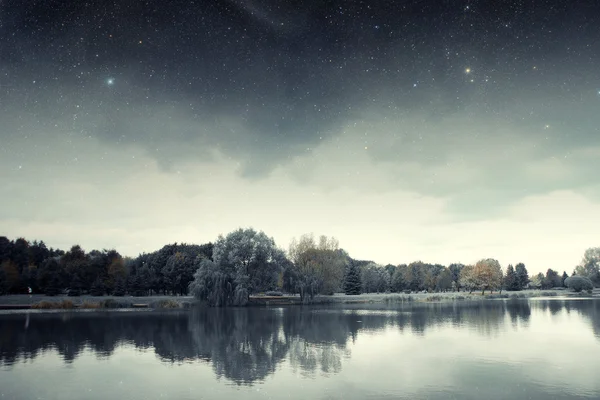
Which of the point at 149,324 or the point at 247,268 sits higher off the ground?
the point at 247,268

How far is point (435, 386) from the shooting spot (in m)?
18.2

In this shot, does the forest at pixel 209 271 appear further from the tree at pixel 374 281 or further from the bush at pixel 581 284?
the tree at pixel 374 281

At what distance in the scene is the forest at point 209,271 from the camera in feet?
243

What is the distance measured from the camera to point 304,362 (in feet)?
77.4

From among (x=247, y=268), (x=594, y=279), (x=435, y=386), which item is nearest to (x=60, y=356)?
(x=435, y=386)

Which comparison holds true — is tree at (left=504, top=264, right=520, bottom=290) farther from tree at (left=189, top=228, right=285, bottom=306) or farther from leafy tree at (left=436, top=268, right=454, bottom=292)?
tree at (left=189, top=228, right=285, bottom=306)

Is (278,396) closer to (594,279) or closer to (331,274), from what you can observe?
(331,274)

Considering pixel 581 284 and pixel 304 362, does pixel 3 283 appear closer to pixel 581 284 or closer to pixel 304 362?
pixel 304 362

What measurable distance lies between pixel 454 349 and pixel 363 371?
896 cm

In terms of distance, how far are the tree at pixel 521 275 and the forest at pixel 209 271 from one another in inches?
960

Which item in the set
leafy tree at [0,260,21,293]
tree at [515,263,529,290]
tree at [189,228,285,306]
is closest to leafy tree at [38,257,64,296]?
leafy tree at [0,260,21,293]

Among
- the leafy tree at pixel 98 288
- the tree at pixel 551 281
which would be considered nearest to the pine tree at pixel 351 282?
the leafy tree at pixel 98 288

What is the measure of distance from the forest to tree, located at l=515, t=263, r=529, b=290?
80.0 ft

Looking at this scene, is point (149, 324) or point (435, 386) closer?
point (435, 386)
